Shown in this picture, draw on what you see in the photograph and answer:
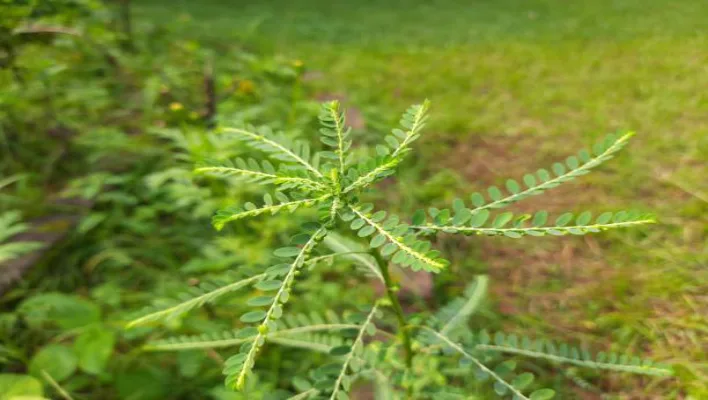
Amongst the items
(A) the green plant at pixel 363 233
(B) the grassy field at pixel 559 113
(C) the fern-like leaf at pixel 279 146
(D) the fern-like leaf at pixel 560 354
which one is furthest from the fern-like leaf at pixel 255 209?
(B) the grassy field at pixel 559 113

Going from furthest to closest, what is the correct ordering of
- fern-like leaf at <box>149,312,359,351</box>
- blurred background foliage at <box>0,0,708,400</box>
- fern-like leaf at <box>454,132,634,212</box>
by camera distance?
blurred background foliage at <box>0,0,708,400</box> < fern-like leaf at <box>149,312,359,351</box> < fern-like leaf at <box>454,132,634,212</box>

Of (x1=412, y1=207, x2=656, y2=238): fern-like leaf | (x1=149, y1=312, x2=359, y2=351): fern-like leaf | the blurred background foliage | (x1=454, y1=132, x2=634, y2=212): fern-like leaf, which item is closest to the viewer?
(x1=412, y1=207, x2=656, y2=238): fern-like leaf

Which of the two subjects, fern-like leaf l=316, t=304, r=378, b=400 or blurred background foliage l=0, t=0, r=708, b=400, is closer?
fern-like leaf l=316, t=304, r=378, b=400

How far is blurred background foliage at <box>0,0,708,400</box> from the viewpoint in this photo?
1445 millimetres

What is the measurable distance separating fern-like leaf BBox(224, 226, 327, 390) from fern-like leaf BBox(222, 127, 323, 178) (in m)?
0.17

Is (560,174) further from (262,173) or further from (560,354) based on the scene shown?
(262,173)

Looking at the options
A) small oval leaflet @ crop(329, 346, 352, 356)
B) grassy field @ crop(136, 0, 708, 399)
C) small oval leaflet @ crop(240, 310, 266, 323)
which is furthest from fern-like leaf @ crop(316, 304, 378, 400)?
grassy field @ crop(136, 0, 708, 399)

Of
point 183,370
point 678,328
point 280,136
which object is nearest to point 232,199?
point 183,370

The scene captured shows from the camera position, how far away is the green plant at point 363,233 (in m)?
0.73

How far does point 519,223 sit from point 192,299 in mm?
585

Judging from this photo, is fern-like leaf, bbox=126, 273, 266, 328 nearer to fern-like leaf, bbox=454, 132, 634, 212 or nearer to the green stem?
the green stem

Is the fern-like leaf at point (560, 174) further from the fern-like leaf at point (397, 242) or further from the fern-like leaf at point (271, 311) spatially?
the fern-like leaf at point (271, 311)

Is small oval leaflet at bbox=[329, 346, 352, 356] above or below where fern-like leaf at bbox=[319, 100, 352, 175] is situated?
below

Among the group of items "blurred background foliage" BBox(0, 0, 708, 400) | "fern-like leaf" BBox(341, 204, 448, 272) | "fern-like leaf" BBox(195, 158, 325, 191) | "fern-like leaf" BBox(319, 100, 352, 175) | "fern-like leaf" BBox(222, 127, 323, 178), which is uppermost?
"fern-like leaf" BBox(319, 100, 352, 175)
